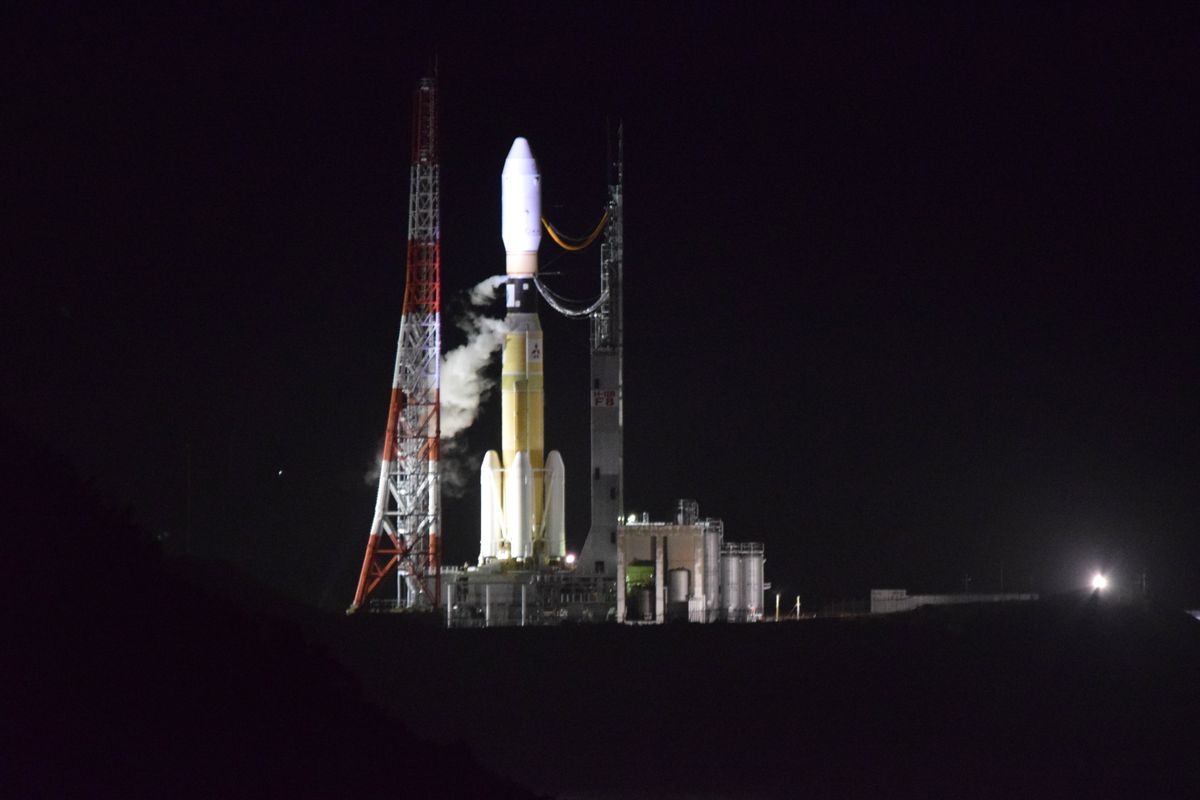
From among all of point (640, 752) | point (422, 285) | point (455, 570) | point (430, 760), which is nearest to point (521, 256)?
point (422, 285)

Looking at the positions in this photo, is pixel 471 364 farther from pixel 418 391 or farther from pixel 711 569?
pixel 711 569

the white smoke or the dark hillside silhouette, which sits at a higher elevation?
the white smoke

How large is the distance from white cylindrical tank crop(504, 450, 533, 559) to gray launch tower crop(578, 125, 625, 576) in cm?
124

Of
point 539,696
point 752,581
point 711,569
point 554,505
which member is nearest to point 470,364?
point 554,505

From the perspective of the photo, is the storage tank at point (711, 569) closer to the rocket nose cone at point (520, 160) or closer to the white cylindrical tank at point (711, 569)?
the white cylindrical tank at point (711, 569)

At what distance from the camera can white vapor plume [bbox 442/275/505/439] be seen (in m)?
46.9

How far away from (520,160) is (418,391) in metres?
5.55

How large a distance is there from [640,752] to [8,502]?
17301 mm

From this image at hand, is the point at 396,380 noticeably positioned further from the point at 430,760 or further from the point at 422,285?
the point at 430,760

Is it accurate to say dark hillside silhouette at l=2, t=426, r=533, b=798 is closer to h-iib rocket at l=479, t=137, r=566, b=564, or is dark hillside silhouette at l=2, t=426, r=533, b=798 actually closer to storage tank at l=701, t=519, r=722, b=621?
h-iib rocket at l=479, t=137, r=566, b=564

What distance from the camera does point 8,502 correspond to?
2248 centimetres

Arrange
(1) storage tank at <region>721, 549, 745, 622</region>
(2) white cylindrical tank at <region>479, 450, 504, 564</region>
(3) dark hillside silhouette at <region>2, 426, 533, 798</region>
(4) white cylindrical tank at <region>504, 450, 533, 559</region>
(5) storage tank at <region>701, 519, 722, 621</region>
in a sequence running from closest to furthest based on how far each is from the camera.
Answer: (3) dark hillside silhouette at <region>2, 426, 533, 798</region> < (4) white cylindrical tank at <region>504, 450, 533, 559</region> < (2) white cylindrical tank at <region>479, 450, 504, 564</region> < (5) storage tank at <region>701, 519, 722, 621</region> < (1) storage tank at <region>721, 549, 745, 622</region>

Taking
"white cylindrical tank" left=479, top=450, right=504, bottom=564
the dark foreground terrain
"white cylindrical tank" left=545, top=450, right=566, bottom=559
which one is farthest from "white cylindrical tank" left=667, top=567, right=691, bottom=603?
"white cylindrical tank" left=479, top=450, right=504, bottom=564

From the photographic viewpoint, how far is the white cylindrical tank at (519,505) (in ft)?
152
